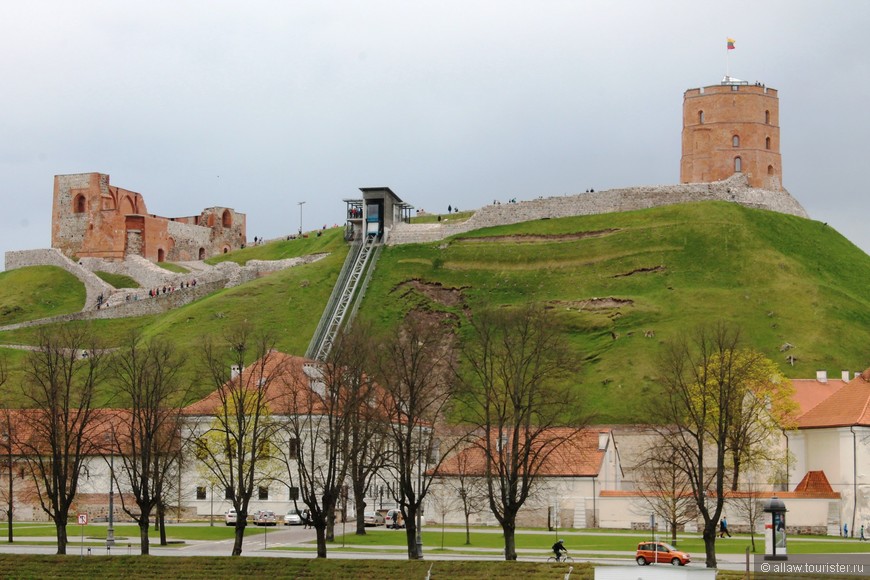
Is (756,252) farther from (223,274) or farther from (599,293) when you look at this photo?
(223,274)

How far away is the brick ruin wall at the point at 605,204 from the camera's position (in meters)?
125

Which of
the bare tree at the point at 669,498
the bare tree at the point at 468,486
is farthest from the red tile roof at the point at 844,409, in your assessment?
the bare tree at the point at 468,486

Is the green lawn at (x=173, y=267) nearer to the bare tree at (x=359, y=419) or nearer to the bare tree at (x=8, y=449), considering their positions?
the bare tree at (x=8, y=449)

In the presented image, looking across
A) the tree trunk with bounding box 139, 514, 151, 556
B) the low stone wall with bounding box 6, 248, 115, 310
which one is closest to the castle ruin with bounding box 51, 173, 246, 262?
the low stone wall with bounding box 6, 248, 115, 310

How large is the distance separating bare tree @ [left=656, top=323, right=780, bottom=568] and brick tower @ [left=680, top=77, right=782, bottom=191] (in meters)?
38.1

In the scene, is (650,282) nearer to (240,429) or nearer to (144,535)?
A: (240,429)

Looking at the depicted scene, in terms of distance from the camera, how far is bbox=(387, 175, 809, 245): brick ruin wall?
125 metres

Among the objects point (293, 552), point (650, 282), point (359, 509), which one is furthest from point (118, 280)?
point (293, 552)

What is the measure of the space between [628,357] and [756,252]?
2117 centimetres

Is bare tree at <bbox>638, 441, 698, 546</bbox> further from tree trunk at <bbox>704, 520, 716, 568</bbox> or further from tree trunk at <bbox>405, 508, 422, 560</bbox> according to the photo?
tree trunk at <bbox>405, 508, 422, 560</bbox>

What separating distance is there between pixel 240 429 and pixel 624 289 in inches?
2174

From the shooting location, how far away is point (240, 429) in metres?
59.4

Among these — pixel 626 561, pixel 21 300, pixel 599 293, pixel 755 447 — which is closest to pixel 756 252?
pixel 599 293

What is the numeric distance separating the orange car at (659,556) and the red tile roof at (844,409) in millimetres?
23758
